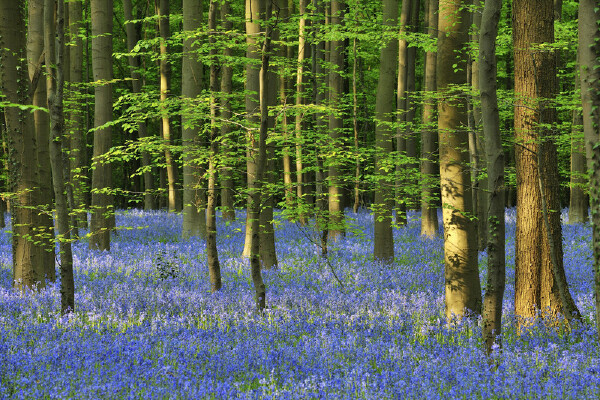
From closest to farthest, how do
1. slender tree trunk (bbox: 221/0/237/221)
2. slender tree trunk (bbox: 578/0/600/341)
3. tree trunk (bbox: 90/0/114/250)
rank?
1. slender tree trunk (bbox: 578/0/600/341)
2. slender tree trunk (bbox: 221/0/237/221)
3. tree trunk (bbox: 90/0/114/250)

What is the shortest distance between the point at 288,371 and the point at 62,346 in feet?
8.70

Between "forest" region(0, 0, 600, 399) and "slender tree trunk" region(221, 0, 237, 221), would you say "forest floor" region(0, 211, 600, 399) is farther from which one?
"slender tree trunk" region(221, 0, 237, 221)

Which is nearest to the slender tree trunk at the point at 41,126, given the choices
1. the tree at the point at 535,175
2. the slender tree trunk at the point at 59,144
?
the slender tree trunk at the point at 59,144

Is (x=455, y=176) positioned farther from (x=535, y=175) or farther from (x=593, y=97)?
(x=593, y=97)

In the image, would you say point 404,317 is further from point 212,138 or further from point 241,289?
point 212,138

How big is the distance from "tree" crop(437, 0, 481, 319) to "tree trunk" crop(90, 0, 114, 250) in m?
8.68

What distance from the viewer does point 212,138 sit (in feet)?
30.9

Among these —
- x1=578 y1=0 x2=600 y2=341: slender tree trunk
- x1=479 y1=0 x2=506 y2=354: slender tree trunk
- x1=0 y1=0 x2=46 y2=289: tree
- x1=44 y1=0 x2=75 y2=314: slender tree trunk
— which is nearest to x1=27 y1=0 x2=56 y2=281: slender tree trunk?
x1=0 y1=0 x2=46 y2=289: tree

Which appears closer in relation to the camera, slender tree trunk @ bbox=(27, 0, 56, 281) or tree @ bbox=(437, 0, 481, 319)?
tree @ bbox=(437, 0, 481, 319)

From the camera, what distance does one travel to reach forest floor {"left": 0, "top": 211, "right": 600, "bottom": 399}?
16.7 feet

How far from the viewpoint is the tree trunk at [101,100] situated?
1374 centimetres

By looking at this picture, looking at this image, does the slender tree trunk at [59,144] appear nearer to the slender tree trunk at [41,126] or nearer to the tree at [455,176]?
the slender tree trunk at [41,126]

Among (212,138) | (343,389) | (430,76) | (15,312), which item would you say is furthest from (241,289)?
(430,76)

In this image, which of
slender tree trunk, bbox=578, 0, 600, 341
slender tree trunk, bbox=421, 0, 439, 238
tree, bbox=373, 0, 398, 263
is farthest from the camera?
tree, bbox=373, 0, 398, 263
